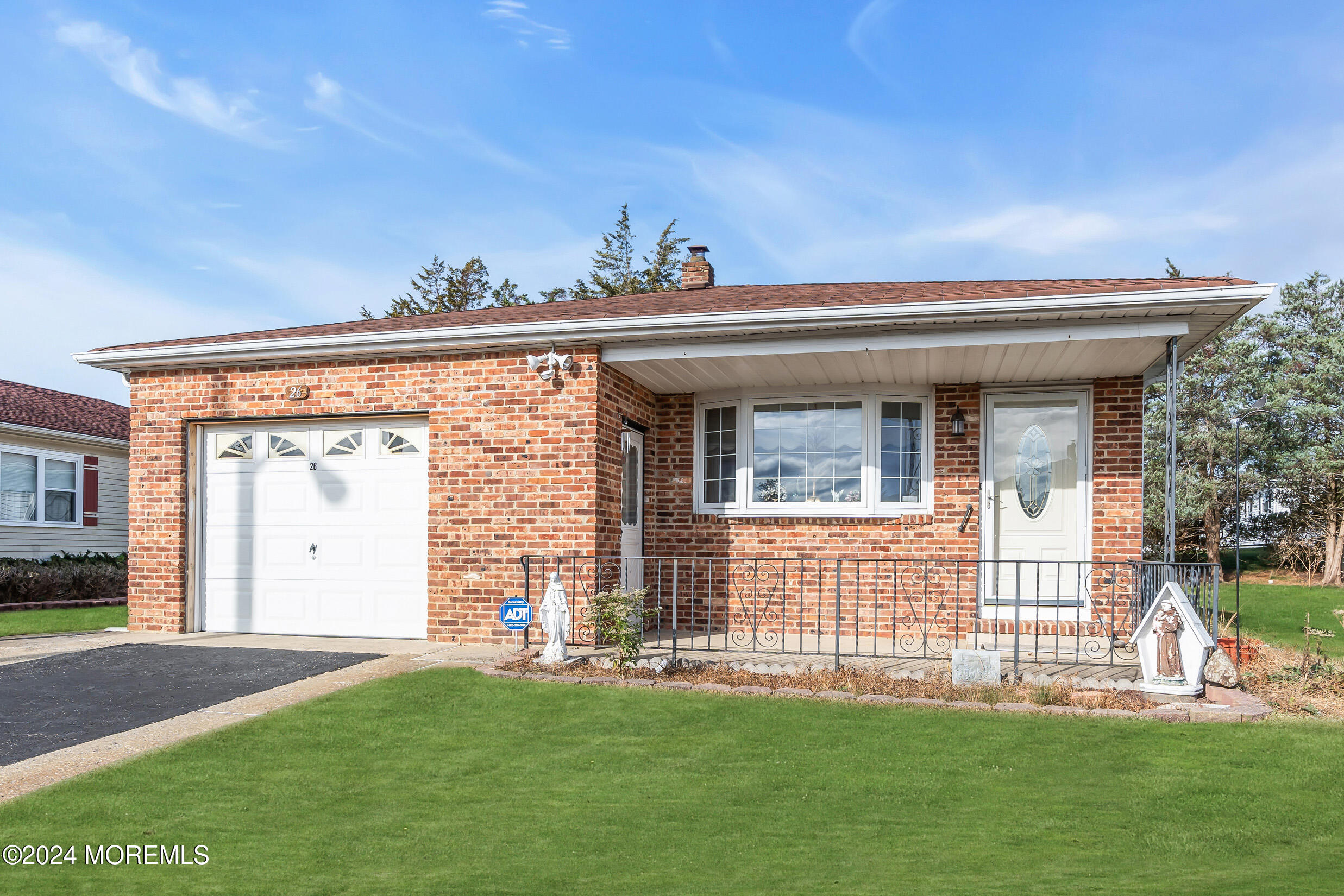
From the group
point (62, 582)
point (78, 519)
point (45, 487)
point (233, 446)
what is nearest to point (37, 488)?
point (45, 487)

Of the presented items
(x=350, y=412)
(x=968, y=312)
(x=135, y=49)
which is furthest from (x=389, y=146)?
(x=968, y=312)

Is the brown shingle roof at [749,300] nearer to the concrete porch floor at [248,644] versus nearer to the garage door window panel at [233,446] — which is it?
the garage door window panel at [233,446]

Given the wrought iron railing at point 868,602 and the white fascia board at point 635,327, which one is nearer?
the white fascia board at point 635,327

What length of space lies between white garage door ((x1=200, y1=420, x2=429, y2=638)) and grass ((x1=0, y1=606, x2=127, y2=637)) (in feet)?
6.73

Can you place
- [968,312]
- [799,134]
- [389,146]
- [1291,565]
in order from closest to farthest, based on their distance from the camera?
[968,312] < [799,134] < [389,146] < [1291,565]

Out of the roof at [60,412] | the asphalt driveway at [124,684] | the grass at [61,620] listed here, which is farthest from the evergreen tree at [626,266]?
the asphalt driveway at [124,684]

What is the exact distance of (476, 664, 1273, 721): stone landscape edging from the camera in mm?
5621

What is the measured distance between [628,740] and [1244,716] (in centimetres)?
377

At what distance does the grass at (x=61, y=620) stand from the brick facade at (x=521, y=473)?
1.61 m

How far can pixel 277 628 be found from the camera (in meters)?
9.25

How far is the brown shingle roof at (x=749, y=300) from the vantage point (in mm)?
7344

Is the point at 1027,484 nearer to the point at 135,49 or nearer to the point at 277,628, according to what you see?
→ the point at 277,628

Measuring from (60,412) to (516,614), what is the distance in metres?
14.6

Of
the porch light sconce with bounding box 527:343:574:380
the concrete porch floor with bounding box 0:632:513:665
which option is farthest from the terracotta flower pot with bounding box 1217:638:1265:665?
the concrete porch floor with bounding box 0:632:513:665
